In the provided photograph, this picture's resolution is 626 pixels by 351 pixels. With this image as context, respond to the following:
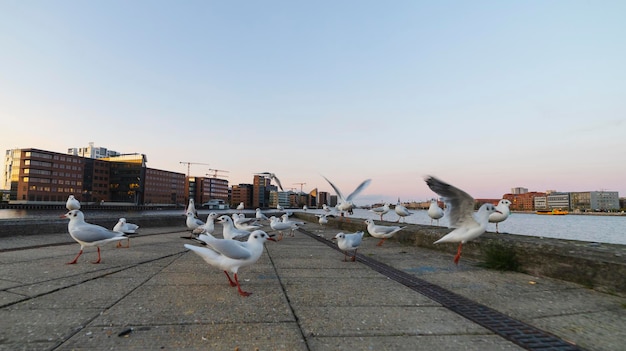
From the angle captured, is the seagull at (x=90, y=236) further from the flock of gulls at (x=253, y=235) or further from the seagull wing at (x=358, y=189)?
the seagull wing at (x=358, y=189)

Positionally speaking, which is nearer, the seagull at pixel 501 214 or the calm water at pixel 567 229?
the seagull at pixel 501 214

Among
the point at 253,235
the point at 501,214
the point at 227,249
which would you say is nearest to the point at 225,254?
the point at 227,249

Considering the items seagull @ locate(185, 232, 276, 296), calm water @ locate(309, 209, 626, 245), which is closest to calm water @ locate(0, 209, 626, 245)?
calm water @ locate(309, 209, 626, 245)

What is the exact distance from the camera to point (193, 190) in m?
186

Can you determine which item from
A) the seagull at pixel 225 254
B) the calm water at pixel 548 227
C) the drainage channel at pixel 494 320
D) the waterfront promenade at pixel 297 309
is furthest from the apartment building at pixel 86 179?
the drainage channel at pixel 494 320

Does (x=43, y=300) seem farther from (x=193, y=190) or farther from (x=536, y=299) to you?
(x=193, y=190)

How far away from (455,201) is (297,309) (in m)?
5.46

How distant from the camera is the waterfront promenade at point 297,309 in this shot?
10.5 feet

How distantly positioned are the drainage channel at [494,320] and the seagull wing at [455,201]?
263cm

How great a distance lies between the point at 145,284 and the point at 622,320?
719 centimetres

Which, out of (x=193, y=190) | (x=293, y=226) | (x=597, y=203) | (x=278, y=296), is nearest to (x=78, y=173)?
(x=193, y=190)

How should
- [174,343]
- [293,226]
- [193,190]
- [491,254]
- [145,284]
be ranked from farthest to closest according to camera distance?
1. [193,190]
2. [293,226]
3. [491,254]
4. [145,284]
5. [174,343]

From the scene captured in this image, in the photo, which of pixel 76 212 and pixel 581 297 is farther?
pixel 76 212

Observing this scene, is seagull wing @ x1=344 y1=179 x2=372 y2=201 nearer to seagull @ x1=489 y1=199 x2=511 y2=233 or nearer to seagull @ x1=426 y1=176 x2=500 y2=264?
seagull @ x1=489 y1=199 x2=511 y2=233
